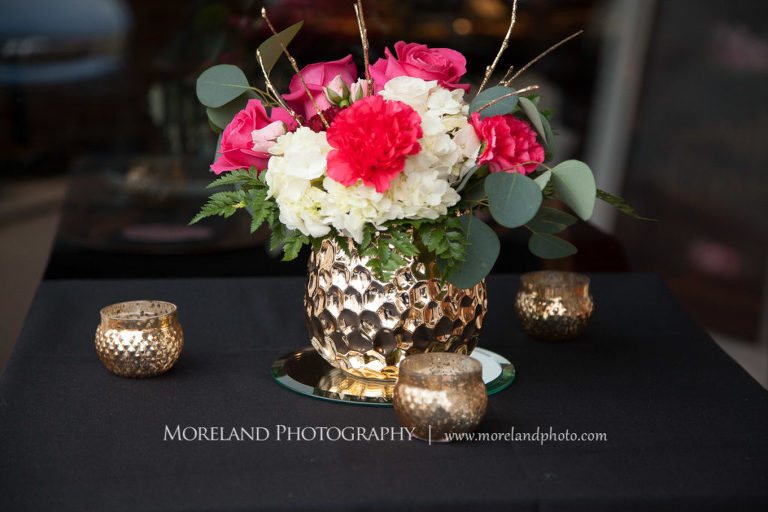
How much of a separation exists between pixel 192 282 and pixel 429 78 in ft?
2.43

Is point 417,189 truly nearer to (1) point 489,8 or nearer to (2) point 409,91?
(2) point 409,91

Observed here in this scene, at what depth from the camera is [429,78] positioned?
2.99ft

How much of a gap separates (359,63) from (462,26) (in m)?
0.34

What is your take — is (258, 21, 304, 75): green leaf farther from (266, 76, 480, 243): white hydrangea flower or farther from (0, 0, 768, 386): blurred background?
(0, 0, 768, 386): blurred background

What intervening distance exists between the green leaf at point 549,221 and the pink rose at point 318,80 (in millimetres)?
270

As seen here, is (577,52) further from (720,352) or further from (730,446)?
(730,446)

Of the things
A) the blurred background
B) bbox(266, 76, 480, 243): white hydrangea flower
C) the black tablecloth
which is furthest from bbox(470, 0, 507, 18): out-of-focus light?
bbox(266, 76, 480, 243): white hydrangea flower

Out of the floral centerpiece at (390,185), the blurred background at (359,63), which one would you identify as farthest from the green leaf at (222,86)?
the blurred background at (359,63)

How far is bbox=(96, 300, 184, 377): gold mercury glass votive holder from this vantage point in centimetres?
99

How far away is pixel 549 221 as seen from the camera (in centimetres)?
95

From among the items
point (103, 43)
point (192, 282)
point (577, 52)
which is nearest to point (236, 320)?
point (192, 282)

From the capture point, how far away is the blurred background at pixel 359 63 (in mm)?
2309

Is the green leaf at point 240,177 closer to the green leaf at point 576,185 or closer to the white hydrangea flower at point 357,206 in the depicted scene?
the white hydrangea flower at point 357,206

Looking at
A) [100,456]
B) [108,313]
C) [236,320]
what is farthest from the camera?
[236,320]
